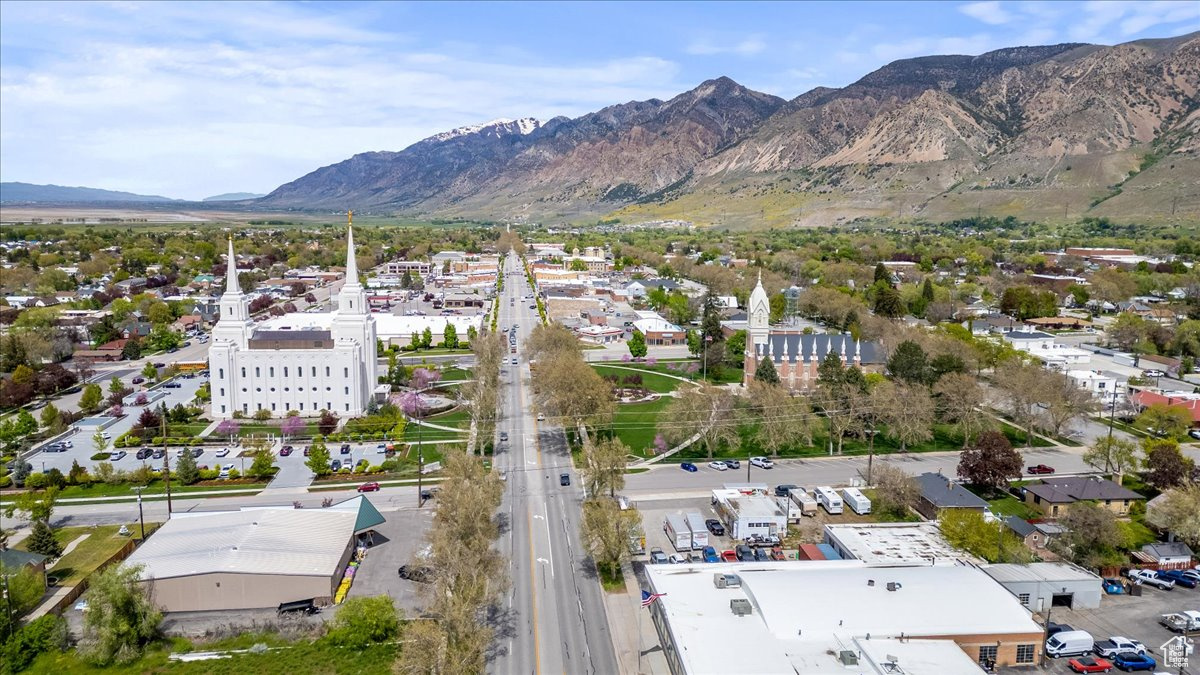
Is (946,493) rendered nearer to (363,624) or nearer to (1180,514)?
(1180,514)

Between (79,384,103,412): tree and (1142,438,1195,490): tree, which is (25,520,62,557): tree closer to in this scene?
(79,384,103,412): tree

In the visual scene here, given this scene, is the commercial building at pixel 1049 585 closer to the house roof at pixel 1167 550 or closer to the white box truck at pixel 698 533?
the house roof at pixel 1167 550

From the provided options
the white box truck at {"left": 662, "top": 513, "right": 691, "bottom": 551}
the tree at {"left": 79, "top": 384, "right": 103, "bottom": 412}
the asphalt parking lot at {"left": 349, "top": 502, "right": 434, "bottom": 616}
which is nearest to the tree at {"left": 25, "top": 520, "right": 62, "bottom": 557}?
the asphalt parking lot at {"left": 349, "top": 502, "right": 434, "bottom": 616}

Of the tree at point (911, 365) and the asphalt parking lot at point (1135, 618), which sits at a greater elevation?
the tree at point (911, 365)

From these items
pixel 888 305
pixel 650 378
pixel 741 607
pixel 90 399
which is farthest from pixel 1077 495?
pixel 90 399

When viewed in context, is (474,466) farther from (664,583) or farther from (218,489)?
(218,489)

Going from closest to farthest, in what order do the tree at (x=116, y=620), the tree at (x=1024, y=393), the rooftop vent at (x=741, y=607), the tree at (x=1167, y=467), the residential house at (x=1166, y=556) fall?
the tree at (x=116, y=620) → the rooftop vent at (x=741, y=607) → the residential house at (x=1166, y=556) → the tree at (x=1167, y=467) → the tree at (x=1024, y=393)

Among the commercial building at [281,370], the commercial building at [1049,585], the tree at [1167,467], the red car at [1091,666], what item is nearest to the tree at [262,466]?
the commercial building at [281,370]
